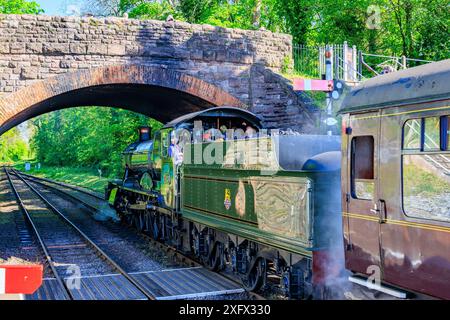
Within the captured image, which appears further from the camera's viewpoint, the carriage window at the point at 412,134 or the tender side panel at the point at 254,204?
the tender side panel at the point at 254,204

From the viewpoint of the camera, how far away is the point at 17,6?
30781 millimetres

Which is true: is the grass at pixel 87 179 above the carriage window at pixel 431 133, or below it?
below

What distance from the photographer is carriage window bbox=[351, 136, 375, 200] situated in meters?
5.95

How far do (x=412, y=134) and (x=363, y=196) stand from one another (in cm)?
96

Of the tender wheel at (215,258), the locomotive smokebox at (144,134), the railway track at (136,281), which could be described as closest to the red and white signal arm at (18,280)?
the railway track at (136,281)

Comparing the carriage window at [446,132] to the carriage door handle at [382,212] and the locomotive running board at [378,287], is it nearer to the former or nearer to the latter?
the carriage door handle at [382,212]

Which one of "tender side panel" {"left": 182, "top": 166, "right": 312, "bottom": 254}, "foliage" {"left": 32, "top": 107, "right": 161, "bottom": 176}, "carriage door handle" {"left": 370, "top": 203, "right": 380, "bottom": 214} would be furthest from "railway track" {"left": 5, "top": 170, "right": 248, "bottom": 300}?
"foliage" {"left": 32, "top": 107, "right": 161, "bottom": 176}

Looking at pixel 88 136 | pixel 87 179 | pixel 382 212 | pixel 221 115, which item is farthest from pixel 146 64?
pixel 88 136

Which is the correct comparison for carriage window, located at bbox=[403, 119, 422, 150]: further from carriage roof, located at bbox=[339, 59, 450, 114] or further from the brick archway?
the brick archway

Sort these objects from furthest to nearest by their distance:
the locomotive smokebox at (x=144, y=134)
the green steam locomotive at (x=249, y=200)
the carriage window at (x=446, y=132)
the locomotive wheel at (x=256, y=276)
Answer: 1. the locomotive smokebox at (x=144, y=134)
2. the locomotive wheel at (x=256, y=276)
3. the green steam locomotive at (x=249, y=200)
4. the carriage window at (x=446, y=132)

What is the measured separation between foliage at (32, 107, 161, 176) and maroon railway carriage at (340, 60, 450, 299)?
25.6 meters

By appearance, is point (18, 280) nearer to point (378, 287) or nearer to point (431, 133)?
point (378, 287)

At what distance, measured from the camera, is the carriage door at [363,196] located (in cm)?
581
